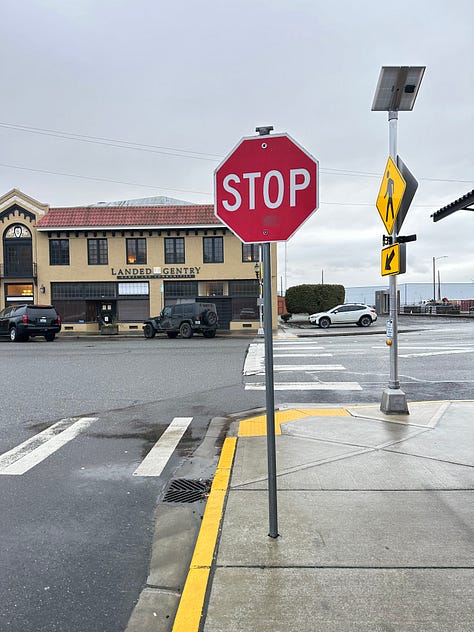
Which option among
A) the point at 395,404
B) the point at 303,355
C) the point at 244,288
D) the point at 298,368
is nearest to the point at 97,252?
the point at 244,288

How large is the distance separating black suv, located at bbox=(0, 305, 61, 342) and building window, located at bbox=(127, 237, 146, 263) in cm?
897

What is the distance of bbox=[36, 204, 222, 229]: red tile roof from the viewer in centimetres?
3145

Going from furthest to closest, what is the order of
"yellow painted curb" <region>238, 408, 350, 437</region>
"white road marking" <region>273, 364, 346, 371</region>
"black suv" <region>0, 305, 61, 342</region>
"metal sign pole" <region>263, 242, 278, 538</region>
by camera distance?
"black suv" <region>0, 305, 61, 342</region>
"white road marking" <region>273, 364, 346, 371</region>
"yellow painted curb" <region>238, 408, 350, 437</region>
"metal sign pole" <region>263, 242, 278, 538</region>

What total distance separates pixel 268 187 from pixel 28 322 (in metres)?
22.6

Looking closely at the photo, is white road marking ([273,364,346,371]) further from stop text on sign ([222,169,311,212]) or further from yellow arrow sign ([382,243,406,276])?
stop text on sign ([222,169,311,212])

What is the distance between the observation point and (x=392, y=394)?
23.0 feet

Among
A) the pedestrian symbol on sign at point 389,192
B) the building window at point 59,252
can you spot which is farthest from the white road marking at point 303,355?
the building window at point 59,252

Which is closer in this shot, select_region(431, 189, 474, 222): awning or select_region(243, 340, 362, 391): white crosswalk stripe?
select_region(431, 189, 474, 222): awning

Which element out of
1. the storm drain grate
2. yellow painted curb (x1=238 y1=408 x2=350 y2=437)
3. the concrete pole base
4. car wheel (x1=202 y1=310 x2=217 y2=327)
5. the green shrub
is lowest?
the storm drain grate

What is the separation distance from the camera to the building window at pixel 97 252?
32.3 meters

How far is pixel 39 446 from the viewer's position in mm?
5930

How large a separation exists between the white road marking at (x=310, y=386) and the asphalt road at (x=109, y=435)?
0.08 meters

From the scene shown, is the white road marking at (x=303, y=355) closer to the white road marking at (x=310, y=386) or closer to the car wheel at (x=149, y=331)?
the white road marking at (x=310, y=386)

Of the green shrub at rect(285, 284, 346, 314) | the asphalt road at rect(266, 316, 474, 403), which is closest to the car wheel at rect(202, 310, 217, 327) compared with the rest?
the asphalt road at rect(266, 316, 474, 403)
